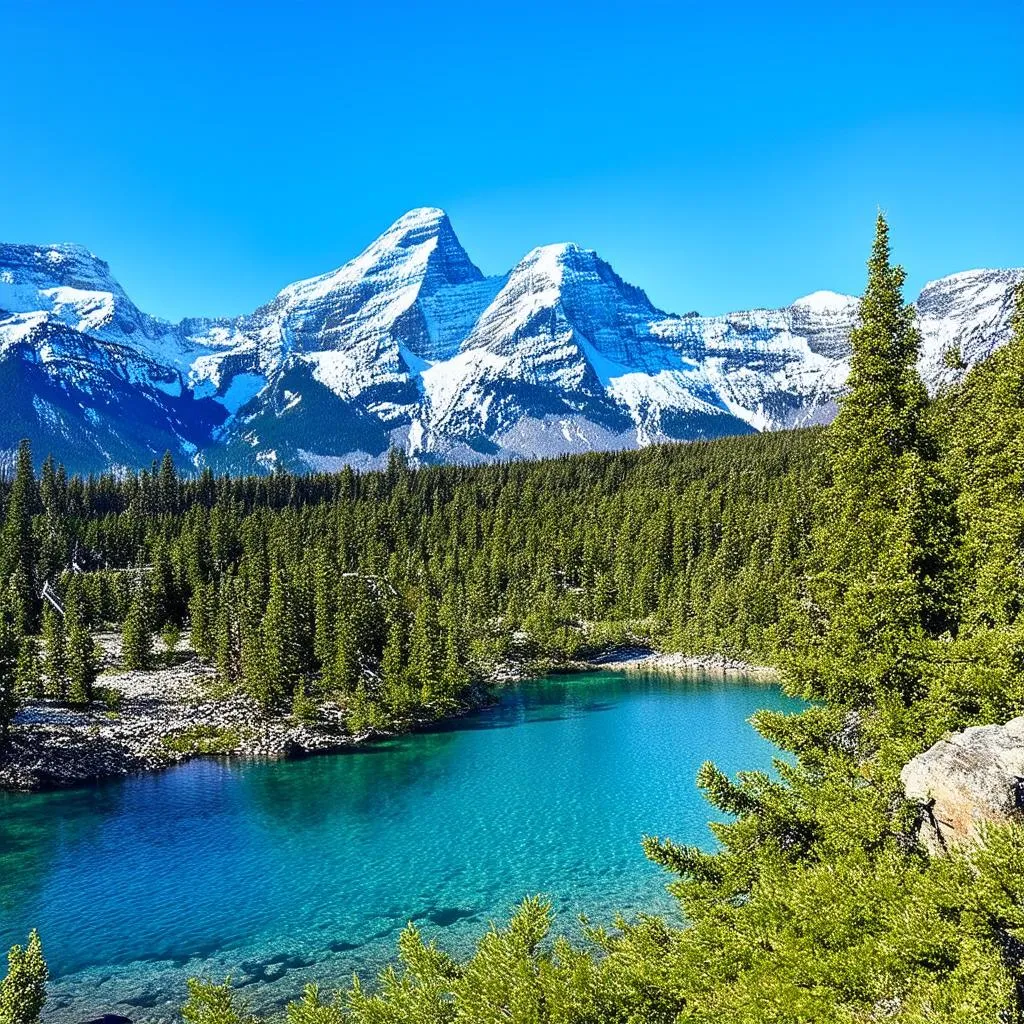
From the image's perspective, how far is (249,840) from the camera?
4322cm

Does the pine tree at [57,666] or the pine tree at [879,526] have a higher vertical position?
the pine tree at [879,526]

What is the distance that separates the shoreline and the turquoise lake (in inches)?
91.3

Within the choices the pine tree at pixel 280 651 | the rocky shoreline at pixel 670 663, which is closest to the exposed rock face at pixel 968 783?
the pine tree at pixel 280 651

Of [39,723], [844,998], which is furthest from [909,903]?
[39,723]

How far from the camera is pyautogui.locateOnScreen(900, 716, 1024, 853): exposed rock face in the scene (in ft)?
41.2

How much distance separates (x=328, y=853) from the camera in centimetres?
4212

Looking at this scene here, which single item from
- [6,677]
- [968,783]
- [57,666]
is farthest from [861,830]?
[57,666]

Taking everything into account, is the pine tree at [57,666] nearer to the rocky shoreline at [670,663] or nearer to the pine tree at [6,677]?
the pine tree at [6,677]

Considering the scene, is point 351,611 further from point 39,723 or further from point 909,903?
point 909,903

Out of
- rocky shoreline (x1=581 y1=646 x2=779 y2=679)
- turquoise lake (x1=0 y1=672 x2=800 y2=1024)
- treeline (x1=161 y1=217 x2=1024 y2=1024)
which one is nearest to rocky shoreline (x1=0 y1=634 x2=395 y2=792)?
turquoise lake (x1=0 y1=672 x2=800 y2=1024)

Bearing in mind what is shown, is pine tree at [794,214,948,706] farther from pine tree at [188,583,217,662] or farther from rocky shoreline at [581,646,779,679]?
rocky shoreline at [581,646,779,679]

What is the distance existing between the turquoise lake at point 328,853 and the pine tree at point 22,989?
11.6 m

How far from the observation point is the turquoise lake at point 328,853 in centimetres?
3088

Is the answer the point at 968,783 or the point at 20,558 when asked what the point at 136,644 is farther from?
the point at 968,783
